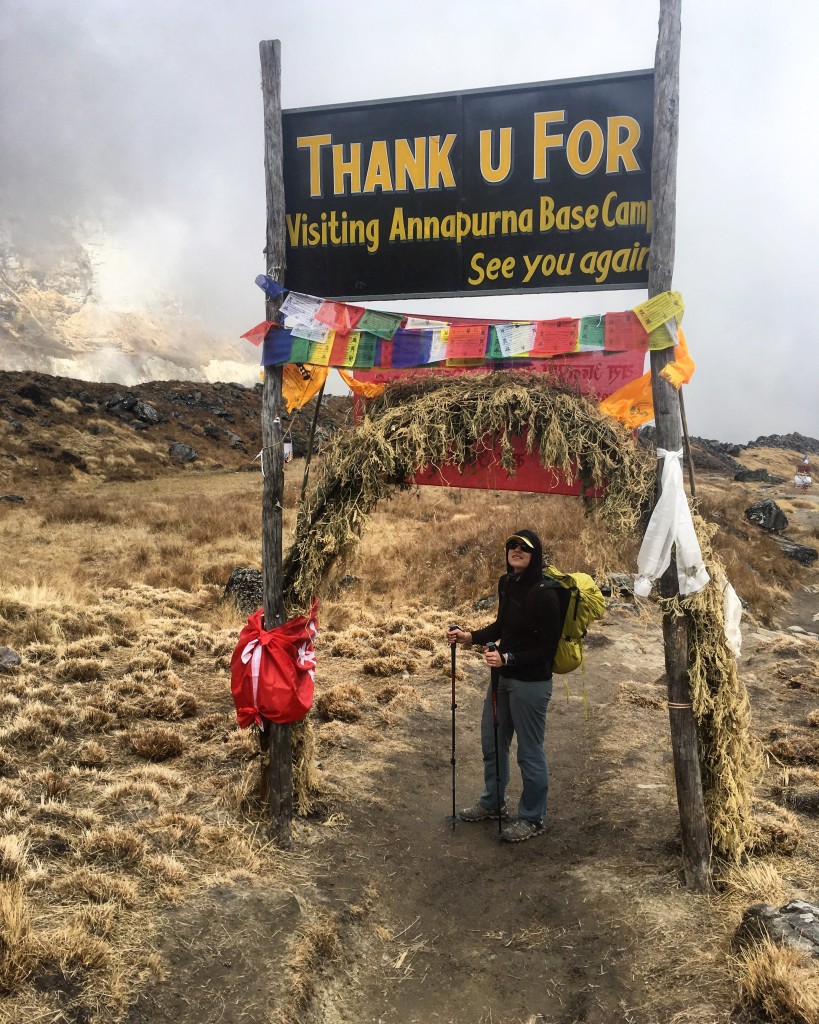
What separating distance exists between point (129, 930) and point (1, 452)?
1437 inches

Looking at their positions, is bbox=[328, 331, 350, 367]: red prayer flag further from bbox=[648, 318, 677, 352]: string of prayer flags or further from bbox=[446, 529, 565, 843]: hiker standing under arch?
bbox=[648, 318, 677, 352]: string of prayer flags

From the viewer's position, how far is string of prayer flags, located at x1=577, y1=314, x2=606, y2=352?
4996 millimetres

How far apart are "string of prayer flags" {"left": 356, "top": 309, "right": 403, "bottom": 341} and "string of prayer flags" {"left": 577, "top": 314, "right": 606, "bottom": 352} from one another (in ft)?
4.45

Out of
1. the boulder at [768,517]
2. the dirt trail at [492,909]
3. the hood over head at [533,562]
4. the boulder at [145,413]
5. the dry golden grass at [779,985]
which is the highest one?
the boulder at [145,413]

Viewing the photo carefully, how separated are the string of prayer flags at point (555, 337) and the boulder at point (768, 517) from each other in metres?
24.7

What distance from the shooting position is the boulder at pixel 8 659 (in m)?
8.50

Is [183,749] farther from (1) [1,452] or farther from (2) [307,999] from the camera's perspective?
(1) [1,452]

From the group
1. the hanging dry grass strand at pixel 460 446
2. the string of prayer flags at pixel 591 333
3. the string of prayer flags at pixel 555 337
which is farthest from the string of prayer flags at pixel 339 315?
the string of prayer flags at pixel 591 333

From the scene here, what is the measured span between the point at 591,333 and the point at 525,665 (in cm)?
252

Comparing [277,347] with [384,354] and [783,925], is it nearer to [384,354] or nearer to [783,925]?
[384,354]

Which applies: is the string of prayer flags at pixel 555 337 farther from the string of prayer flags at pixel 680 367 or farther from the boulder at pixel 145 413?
the boulder at pixel 145 413

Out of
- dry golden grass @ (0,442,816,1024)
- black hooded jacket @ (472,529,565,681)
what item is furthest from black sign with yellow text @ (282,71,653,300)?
black hooded jacket @ (472,529,565,681)

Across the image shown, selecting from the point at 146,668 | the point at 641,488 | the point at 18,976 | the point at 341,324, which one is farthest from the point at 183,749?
the point at 641,488

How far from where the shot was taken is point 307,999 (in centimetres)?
384
